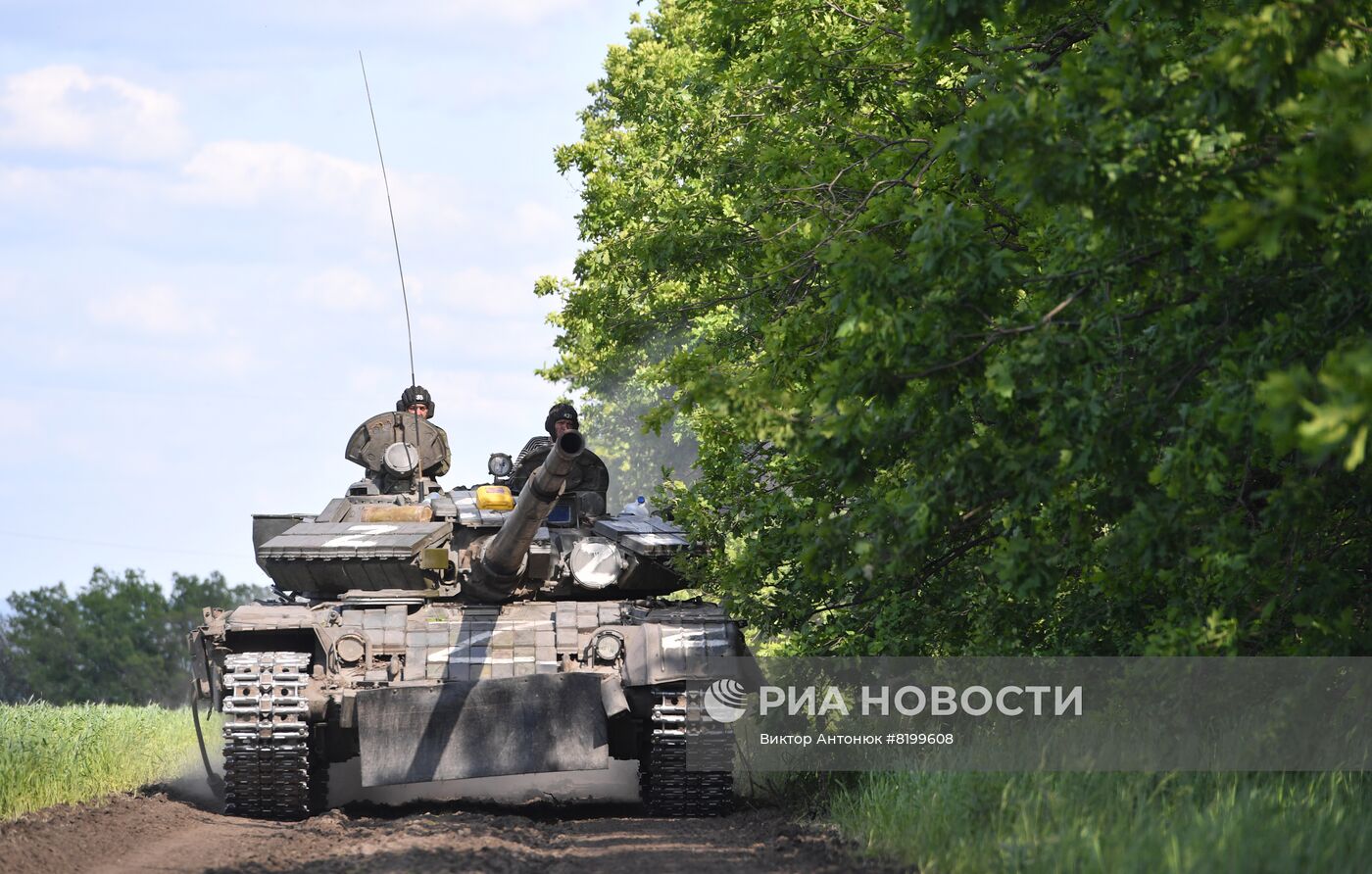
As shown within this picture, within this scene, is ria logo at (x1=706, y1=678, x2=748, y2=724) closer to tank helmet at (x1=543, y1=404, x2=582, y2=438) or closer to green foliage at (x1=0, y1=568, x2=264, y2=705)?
tank helmet at (x1=543, y1=404, x2=582, y2=438)

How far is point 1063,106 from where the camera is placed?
8219 millimetres

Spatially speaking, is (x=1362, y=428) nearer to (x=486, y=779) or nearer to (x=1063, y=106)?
(x=1063, y=106)

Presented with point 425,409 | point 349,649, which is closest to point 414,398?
point 425,409

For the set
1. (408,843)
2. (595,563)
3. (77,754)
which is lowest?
(408,843)

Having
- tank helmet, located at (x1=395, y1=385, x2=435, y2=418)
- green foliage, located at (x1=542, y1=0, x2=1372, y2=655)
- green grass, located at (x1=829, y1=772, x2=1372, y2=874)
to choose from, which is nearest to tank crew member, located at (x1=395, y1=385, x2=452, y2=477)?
tank helmet, located at (x1=395, y1=385, x2=435, y2=418)

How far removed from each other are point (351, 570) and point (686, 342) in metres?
16.6

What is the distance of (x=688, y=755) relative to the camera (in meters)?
12.7

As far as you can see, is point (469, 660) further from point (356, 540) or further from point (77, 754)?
point (77, 754)

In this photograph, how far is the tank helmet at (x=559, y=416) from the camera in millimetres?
12359

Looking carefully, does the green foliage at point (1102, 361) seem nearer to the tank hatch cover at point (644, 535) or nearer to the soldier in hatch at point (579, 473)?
the tank hatch cover at point (644, 535)

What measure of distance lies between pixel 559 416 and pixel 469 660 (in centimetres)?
203

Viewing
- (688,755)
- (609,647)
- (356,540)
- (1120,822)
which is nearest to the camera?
(1120,822)

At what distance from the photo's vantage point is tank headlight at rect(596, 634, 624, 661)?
12867 mm

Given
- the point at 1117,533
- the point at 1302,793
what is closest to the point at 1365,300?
the point at 1117,533
